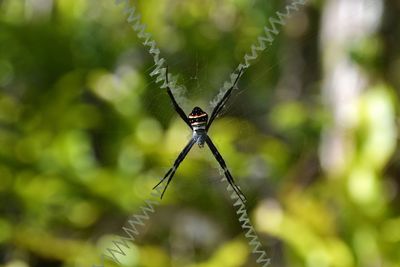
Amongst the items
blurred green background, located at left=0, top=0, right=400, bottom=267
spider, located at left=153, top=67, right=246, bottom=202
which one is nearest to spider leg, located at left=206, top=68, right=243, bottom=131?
spider, located at left=153, top=67, right=246, bottom=202

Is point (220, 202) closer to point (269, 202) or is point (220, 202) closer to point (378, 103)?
point (269, 202)

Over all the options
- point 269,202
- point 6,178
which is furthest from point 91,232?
point 269,202

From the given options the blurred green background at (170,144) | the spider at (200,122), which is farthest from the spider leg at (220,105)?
the blurred green background at (170,144)

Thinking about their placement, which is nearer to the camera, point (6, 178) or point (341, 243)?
point (341, 243)

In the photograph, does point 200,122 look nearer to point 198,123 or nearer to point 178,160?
point 198,123

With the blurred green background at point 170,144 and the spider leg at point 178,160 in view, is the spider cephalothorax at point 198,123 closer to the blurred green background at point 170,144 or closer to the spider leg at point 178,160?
the spider leg at point 178,160

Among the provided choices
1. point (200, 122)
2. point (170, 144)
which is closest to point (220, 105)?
point (200, 122)
